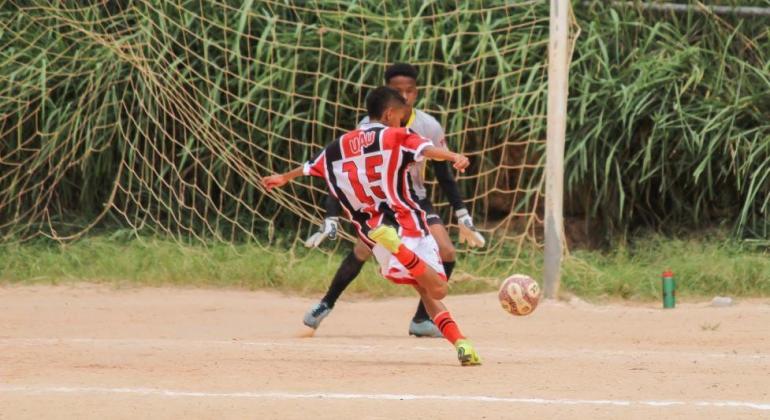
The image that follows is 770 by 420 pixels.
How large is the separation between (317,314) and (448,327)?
5.77 ft

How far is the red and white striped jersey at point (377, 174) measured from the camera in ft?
25.5

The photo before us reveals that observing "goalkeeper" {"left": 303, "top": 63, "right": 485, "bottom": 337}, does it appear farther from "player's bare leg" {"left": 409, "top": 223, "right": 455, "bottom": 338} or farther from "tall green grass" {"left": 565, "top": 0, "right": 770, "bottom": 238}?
"tall green grass" {"left": 565, "top": 0, "right": 770, "bottom": 238}

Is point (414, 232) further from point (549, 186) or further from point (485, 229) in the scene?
point (485, 229)

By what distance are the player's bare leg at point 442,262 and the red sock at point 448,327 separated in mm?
1317

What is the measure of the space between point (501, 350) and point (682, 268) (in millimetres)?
3102

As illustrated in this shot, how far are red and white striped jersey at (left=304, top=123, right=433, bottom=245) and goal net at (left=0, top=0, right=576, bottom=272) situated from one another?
3680mm

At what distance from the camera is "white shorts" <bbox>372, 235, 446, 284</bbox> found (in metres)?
7.77

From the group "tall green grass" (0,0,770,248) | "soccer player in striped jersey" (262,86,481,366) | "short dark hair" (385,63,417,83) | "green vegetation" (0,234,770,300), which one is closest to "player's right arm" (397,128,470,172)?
"soccer player in striped jersey" (262,86,481,366)

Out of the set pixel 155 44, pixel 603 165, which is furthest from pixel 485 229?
pixel 155 44

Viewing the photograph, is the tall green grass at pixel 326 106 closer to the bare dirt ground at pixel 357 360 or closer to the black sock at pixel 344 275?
the bare dirt ground at pixel 357 360

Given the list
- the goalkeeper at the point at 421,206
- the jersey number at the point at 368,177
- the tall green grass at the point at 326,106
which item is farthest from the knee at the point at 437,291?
the tall green grass at the point at 326,106

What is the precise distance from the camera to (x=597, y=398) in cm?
639

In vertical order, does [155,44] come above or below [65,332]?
above

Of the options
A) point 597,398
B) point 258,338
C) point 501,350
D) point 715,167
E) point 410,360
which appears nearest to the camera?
point 597,398
